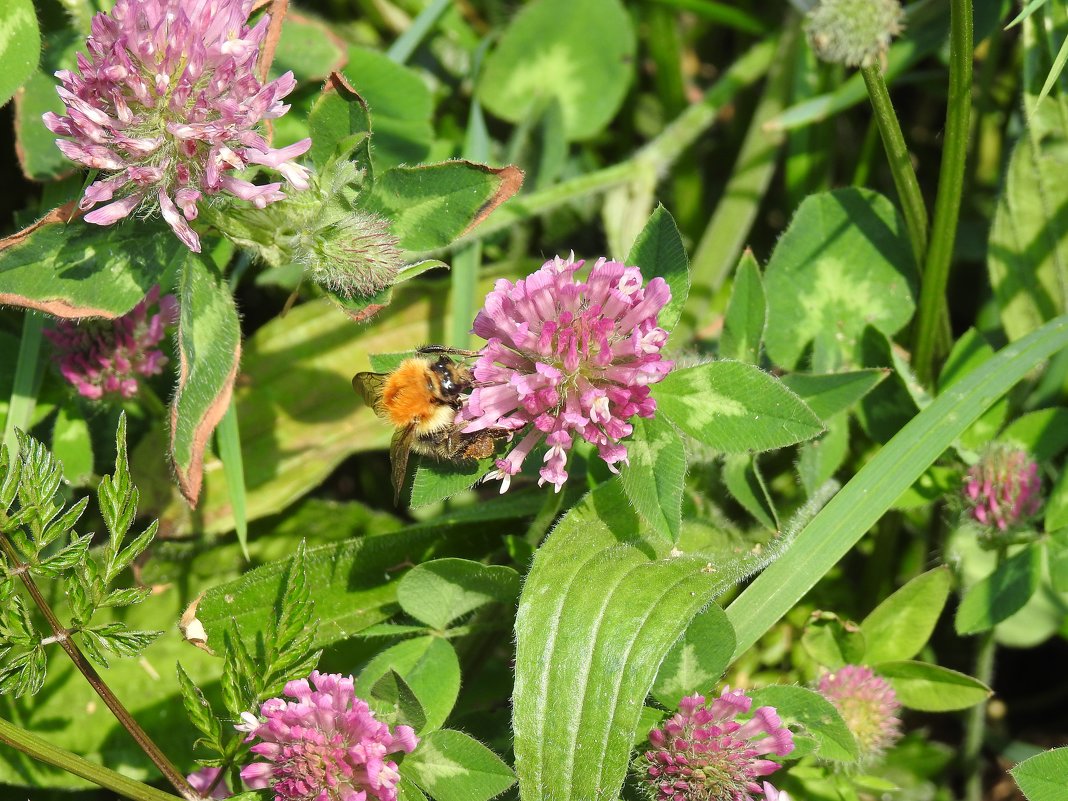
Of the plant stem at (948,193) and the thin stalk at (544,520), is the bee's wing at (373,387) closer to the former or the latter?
the thin stalk at (544,520)

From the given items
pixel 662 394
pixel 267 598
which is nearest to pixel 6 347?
pixel 267 598

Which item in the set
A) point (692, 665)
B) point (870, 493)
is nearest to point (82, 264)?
point (692, 665)

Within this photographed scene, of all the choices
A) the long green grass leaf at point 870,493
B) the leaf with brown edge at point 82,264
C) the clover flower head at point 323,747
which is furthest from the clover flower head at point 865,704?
the leaf with brown edge at point 82,264

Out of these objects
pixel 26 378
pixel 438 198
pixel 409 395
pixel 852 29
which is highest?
pixel 852 29

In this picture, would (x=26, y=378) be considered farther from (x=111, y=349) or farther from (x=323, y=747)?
(x=323, y=747)

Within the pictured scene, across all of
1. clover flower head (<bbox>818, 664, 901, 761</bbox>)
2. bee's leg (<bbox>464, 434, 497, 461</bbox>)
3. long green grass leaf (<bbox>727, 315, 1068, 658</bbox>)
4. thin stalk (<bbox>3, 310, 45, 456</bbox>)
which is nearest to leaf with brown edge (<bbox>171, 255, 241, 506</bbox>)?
bee's leg (<bbox>464, 434, 497, 461</bbox>)
